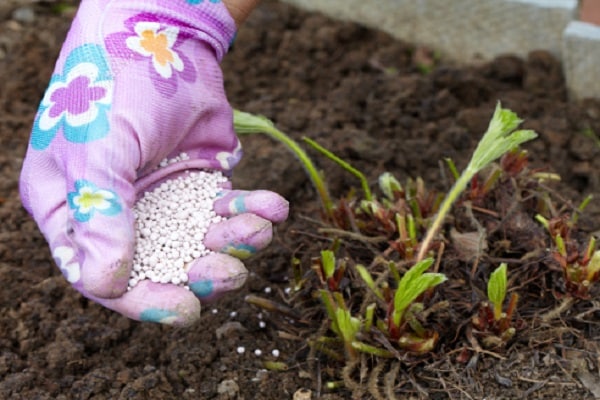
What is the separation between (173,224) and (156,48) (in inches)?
11.9

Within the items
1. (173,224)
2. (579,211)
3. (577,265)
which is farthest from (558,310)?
(173,224)

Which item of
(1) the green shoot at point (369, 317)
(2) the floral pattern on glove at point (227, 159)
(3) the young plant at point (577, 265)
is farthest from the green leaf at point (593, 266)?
(2) the floral pattern on glove at point (227, 159)

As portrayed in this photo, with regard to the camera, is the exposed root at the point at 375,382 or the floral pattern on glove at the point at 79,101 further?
the exposed root at the point at 375,382

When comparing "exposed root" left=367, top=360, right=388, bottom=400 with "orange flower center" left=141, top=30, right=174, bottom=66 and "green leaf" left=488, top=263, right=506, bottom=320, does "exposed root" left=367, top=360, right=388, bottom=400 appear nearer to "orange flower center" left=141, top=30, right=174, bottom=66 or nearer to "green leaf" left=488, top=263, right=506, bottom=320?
"green leaf" left=488, top=263, right=506, bottom=320

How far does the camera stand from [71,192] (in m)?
1.30

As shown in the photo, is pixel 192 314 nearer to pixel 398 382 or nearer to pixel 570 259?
pixel 398 382

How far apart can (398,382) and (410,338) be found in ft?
0.28

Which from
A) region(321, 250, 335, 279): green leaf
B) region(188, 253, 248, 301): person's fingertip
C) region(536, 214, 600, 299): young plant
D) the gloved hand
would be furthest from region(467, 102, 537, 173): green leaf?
region(188, 253, 248, 301): person's fingertip

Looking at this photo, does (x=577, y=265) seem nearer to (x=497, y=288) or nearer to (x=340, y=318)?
(x=497, y=288)

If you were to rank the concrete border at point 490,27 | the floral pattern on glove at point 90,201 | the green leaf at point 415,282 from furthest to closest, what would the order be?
1. the concrete border at point 490,27
2. the green leaf at point 415,282
3. the floral pattern on glove at point 90,201

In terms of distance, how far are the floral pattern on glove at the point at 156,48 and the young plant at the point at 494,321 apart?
64cm

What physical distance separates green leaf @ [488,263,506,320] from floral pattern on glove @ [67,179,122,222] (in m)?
0.62

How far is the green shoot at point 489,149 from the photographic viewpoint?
158 cm

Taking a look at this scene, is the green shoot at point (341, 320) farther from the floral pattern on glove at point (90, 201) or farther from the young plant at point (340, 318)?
the floral pattern on glove at point (90, 201)
